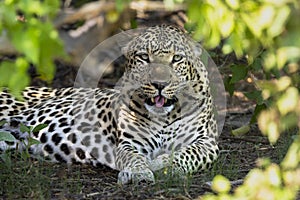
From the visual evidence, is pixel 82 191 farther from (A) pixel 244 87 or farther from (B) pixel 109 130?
Answer: (A) pixel 244 87

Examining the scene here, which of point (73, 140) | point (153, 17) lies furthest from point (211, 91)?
point (153, 17)

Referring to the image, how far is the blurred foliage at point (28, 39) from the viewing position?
306 centimetres

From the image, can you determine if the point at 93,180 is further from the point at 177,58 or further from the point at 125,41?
the point at 125,41

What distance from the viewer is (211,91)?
812cm

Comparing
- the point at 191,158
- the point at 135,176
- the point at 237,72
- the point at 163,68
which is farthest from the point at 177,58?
the point at 135,176

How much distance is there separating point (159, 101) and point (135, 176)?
2.44ft

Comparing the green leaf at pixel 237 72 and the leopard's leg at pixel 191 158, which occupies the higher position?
the green leaf at pixel 237 72

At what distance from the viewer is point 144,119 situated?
292 inches

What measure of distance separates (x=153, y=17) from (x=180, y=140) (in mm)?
5234

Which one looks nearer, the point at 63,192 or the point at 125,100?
the point at 63,192

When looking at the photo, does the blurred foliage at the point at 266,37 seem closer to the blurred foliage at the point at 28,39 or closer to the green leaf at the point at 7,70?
the blurred foliage at the point at 28,39

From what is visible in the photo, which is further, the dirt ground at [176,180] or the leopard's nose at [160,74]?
the leopard's nose at [160,74]

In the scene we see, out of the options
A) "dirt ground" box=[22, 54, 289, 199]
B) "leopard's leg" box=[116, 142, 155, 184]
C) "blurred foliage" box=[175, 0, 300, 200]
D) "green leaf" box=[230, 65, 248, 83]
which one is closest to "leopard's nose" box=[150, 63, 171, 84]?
"leopard's leg" box=[116, 142, 155, 184]

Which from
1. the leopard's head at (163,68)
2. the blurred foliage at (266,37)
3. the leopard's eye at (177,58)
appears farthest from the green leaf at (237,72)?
the blurred foliage at (266,37)
